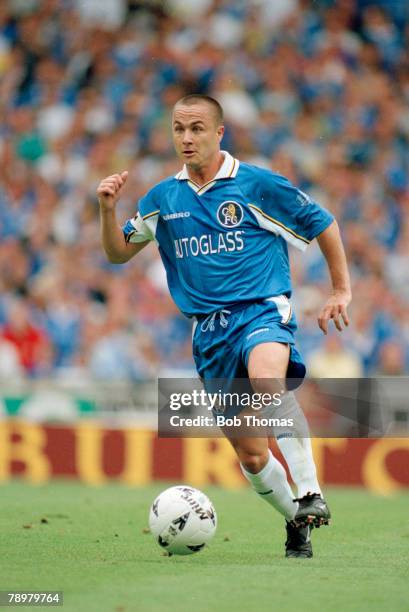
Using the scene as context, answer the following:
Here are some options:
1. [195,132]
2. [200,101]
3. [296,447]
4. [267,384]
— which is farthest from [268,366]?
[200,101]

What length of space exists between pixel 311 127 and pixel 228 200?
32.6 ft

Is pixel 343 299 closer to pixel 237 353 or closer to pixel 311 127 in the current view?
pixel 237 353

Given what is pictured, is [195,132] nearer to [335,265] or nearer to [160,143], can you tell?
Result: [335,265]

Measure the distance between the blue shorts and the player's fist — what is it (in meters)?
0.80

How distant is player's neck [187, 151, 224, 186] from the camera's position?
672cm

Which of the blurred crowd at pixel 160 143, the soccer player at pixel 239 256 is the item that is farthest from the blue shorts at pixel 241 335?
the blurred crowd at pixel 160 143

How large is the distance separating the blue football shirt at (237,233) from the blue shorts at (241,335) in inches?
2.2

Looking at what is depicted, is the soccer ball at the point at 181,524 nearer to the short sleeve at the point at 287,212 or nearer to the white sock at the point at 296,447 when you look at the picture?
the white sock at the point at 296,447

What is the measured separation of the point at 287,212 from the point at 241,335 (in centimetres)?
71

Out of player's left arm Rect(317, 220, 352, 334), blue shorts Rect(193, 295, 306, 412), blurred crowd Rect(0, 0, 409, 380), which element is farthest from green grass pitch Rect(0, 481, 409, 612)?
blurred crowd Rect(0, 0, 409, 380)

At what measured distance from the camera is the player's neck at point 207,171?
22.1 ft

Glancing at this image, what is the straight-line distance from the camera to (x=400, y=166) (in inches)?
628

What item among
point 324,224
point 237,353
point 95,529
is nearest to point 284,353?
point 237,353

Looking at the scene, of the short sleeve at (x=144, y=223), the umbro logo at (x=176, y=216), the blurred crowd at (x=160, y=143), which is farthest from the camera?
the blurred crowd at (x=160, y=143)
